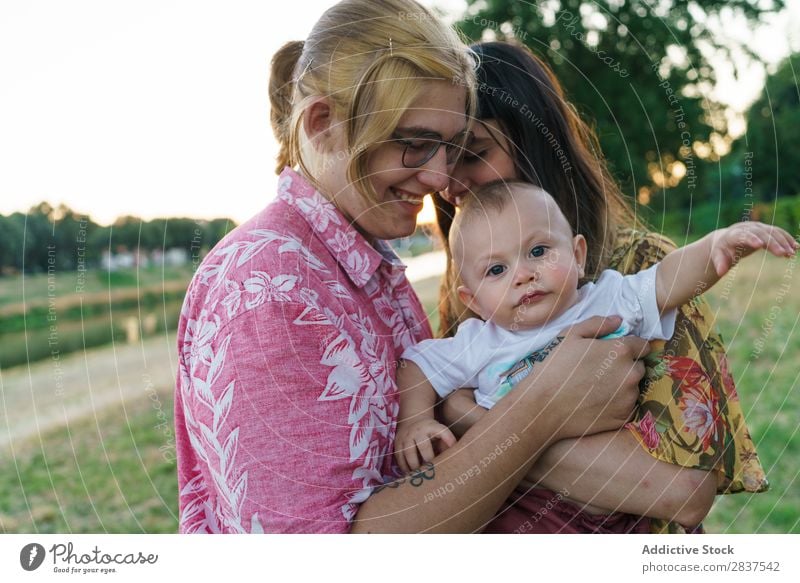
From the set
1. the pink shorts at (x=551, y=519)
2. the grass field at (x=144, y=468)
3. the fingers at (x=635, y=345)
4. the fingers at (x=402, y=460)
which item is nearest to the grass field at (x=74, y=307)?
the grass field at (x=144, y=468)

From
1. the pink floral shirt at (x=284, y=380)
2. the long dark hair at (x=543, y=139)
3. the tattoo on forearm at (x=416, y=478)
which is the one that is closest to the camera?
the pink floral shirt at (x=284, y=380)

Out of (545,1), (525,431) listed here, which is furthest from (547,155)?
(545,1)

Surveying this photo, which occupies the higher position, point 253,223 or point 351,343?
point 253,223

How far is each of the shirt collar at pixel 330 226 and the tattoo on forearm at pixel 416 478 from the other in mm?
291

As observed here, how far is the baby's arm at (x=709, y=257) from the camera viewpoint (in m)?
1.10

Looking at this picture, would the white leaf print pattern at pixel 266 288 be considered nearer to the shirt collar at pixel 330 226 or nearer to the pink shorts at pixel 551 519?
the shirt collar at pixel 330 226

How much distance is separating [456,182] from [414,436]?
0.50 metres

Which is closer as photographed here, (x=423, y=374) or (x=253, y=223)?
(x=253, y=223)

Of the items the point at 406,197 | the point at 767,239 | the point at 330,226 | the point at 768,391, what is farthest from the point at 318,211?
the point at 768,391

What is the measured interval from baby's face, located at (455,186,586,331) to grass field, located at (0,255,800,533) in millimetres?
985

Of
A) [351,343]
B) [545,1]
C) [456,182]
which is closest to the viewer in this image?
[351,343]
